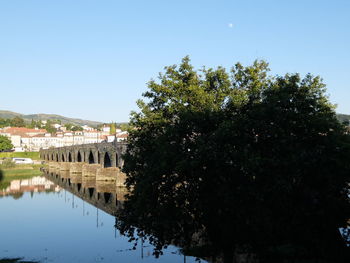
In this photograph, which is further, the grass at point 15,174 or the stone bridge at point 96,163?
the grass at point 15,174

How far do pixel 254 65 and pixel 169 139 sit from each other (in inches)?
792

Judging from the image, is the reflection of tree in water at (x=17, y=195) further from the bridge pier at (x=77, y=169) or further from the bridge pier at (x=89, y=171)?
the bridge pier at (x=77, y=169)

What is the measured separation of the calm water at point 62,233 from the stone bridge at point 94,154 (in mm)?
14656

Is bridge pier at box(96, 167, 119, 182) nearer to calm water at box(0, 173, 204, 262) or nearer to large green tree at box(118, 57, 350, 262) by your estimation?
calm water at box(0, 173, 204, 262)

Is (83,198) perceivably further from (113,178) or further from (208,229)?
(208,229)

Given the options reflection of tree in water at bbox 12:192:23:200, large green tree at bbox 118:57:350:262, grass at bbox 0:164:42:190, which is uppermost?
large green tree at bbox 118:57:350:262

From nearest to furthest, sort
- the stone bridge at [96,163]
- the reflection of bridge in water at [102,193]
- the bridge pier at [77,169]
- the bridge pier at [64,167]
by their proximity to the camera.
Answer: the reflection of bridge in water at [102,193] < the stone bridge at [96,163] < the bridge pier at [77,169] < the bridge pier at [64,167]

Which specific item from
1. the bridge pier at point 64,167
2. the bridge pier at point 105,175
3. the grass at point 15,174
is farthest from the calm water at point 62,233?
the bridge pier at point 64,167

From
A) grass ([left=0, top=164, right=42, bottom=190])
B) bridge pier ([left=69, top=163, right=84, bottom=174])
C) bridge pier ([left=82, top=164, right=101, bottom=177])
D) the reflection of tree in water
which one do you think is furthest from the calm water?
bridge pier ([left=69, top=163, right=84, bottom=174])

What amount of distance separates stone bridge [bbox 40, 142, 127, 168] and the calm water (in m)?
14.7

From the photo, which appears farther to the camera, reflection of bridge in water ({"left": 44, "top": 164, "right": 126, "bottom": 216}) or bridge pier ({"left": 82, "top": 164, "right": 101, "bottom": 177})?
bridge pier ({"left": 82, "top": 164, "right": 101, "bottom": 177})

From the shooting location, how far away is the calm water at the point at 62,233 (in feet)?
118

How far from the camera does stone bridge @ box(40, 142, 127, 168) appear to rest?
9306 cm

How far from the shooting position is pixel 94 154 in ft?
382
